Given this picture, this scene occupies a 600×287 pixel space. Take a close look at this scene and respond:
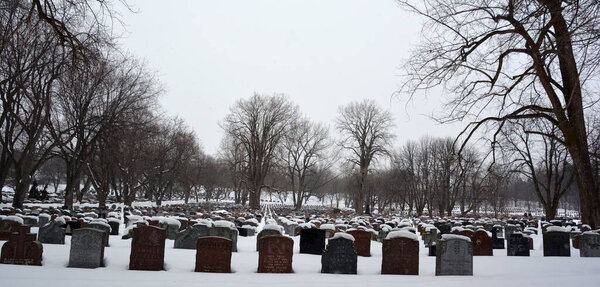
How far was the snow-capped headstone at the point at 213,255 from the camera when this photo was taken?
25.1 ft

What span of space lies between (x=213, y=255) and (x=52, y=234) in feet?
19.3

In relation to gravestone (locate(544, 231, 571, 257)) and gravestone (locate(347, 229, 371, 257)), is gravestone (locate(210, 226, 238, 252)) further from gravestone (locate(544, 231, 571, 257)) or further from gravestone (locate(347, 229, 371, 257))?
gravestone (locate(544, 231, 571, 257))

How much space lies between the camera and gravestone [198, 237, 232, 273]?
301 inches

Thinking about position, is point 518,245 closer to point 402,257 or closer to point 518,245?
point 518,245

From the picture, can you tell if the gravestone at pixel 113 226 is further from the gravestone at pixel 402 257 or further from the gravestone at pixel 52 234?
the gravestone at pixel 402 257

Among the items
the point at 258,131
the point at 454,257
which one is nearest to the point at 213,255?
the point at 454,257

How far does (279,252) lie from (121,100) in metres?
18.7

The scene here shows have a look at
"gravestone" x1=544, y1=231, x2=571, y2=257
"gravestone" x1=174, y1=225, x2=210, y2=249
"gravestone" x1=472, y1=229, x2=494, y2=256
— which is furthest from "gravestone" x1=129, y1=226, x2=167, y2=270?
"gravestone" x1=544, y1=231, x2=571, y2=257

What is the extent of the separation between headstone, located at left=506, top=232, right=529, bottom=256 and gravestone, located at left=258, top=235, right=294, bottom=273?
812 centimetres

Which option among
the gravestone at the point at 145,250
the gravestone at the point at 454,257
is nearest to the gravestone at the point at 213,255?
the gravestone at the point at 145,250

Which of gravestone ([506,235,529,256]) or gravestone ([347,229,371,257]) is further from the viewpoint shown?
gravestone ([506,235,529,256])

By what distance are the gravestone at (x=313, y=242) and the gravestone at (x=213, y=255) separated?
3794 mm

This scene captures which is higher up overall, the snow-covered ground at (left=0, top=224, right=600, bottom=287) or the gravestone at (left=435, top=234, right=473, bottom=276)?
the gravestone at (left=435, top=234, right=473, bottom=276)

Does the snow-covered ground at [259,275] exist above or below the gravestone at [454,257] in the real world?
below
